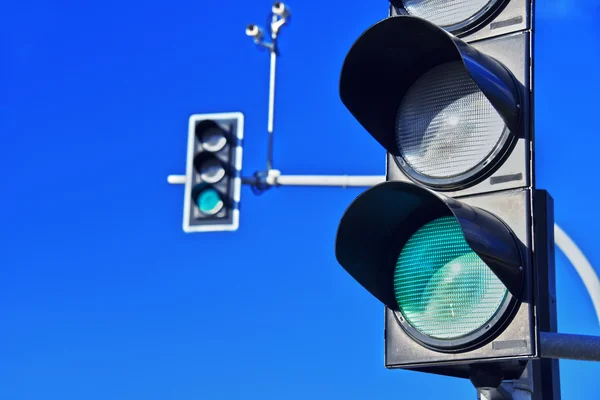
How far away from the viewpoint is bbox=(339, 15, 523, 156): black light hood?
2.97 m

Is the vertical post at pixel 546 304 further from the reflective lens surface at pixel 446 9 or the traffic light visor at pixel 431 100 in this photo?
the reflective lens surface at pixel 446 9

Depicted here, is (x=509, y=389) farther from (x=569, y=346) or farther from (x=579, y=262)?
(x=579, y=262)

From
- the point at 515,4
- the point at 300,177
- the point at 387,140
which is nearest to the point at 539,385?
the point at 387,140

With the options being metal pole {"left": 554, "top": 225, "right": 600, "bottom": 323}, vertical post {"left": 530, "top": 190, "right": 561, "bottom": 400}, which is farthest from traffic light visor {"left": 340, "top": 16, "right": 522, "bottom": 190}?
metal pole {"left": 554, "top": 225, "right": 600, "bottom": 323}

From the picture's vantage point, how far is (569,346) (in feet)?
9.11

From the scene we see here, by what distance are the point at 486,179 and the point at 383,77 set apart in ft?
1.75

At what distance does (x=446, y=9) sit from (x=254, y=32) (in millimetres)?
6123

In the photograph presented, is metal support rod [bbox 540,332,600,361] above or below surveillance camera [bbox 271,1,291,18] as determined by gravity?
below

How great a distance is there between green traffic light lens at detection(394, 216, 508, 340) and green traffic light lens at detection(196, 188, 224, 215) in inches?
164

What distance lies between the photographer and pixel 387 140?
3264 mm

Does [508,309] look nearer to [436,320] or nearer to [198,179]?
[436,320]

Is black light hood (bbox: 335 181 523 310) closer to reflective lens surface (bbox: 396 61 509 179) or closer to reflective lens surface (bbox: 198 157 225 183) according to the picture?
reflective lens surface (bbox: 396 61 509 179)

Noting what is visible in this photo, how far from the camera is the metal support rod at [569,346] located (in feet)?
8.95

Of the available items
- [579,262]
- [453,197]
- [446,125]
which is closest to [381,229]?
[453,197]
